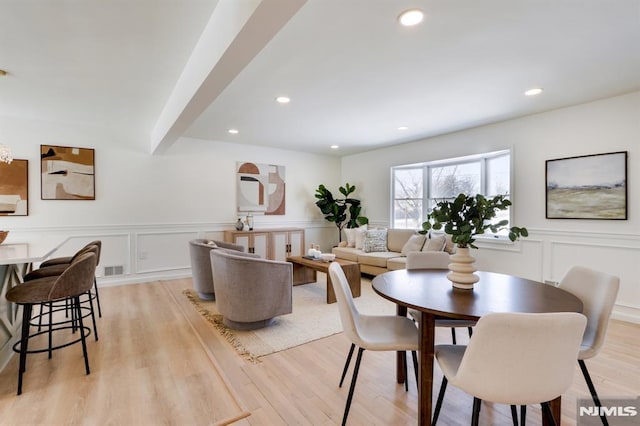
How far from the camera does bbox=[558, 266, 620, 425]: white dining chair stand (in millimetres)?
1537

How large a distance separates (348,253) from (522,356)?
4.28 metres

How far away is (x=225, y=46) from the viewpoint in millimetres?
1691

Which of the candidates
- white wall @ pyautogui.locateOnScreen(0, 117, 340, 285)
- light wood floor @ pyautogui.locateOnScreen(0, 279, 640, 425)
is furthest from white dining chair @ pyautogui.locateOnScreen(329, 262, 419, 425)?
white wall @ pyautogui.locateOnScreen(0, 117, 340, 285)

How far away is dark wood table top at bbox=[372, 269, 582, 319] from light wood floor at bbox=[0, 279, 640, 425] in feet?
2.50

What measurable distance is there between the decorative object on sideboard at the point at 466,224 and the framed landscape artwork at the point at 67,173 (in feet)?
16.2

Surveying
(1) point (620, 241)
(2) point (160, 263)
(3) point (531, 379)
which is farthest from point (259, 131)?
(1) point (620, 241)

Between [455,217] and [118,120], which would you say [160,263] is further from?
[455,217]

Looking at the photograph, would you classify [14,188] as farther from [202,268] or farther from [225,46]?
[225,46]

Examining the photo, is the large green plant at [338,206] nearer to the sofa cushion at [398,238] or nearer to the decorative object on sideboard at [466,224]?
the sofa cushion at [398,238]

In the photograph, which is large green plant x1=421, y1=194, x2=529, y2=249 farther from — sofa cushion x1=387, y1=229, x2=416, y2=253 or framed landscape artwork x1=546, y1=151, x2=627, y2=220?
sofa cushion x1=387, y1=229, x2=416, y2=253

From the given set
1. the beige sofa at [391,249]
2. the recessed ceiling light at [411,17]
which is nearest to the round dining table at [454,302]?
the recessed ceiling light at [411,17]

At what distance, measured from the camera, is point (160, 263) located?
4957mm

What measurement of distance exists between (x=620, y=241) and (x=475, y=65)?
2.65 m

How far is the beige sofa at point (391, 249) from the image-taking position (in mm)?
4445
